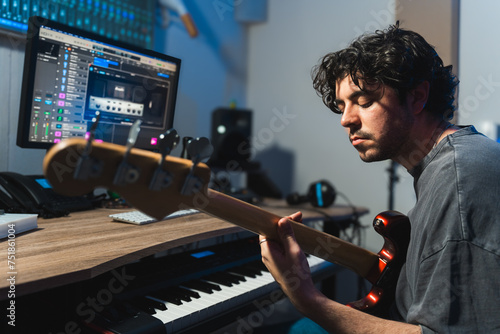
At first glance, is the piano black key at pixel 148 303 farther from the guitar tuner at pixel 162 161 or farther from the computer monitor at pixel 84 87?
the computer monitor at pixel 84 87

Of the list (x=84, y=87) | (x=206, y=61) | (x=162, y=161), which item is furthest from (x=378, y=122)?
(x=206, y=61)

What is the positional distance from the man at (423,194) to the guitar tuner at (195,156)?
235 millimetres

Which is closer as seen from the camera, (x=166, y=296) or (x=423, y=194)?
(x=423, y=194)

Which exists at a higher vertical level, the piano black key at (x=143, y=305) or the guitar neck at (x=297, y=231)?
the guitar neck at (x=297, y=231)

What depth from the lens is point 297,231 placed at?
2.93 feet

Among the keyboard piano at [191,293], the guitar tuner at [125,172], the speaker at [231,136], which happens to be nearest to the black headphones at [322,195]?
the keyboard piano at [191,293]

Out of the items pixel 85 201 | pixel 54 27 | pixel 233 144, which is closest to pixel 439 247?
pixel 85 201

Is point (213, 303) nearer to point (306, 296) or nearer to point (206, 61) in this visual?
point (306, 296)

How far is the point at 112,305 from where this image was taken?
2.93ft

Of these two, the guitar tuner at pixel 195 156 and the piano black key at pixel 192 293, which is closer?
the guitar tuner at pixel 195 156

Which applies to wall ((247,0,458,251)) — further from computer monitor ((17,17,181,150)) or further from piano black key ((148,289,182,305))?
piano black key ((148,289,182,305))

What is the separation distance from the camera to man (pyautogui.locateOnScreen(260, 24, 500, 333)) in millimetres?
671

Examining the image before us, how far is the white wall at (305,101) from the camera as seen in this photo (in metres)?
2.21

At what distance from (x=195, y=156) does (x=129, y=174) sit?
119 mm
